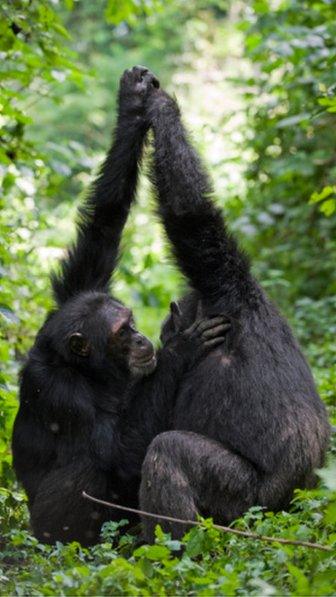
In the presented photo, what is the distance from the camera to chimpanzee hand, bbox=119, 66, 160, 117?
6.47 m

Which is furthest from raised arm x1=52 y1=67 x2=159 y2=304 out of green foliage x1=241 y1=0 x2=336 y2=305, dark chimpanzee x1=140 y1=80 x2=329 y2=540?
green foliage x1=241 y1=0 x2=336 y2=305

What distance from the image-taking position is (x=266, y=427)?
560 cm

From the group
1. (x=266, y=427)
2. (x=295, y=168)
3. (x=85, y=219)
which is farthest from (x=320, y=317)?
(x=266, y=427)

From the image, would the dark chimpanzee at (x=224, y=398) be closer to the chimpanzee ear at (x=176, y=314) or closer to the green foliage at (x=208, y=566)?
the chimpanzee ear at (x=176, y=314)

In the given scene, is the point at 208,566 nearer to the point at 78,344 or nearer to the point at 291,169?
the point at 78,344

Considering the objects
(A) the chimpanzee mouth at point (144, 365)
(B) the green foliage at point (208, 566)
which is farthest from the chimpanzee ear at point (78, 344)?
(B) the green foliage at point (208, 566)

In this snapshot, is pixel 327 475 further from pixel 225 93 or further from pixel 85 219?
pixel 225 93

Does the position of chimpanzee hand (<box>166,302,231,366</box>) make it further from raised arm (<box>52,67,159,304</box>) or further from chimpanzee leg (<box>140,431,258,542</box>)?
raised arm (<box>52,67,159,304</box>)

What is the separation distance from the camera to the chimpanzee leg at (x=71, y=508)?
5.87 m

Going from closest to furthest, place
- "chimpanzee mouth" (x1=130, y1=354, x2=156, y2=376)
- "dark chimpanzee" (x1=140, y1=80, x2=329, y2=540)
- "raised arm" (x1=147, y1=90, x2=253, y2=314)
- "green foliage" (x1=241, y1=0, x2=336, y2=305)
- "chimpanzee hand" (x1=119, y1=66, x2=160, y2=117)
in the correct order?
"dark chimpanzee" (x1=140, y1=80, x2=329, y2=540), "raised arm" (x1=147, y1=90, x2=253, y2=314), "chimpanzee mouth" (x1=130, y1=354, x2=156, y2=376), "chimpanzee hand" (x1=119, y1=66, x2=160, y2=117), "green foliage" (x1=241, y1=0, x2=336, y2=305)

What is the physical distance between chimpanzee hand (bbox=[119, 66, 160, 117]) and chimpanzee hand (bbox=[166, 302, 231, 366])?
1.48 metres

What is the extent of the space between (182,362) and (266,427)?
2.36 ft

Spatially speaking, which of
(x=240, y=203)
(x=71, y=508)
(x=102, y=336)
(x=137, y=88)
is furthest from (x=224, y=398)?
(x=240, y=203)

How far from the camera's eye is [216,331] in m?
5.95
